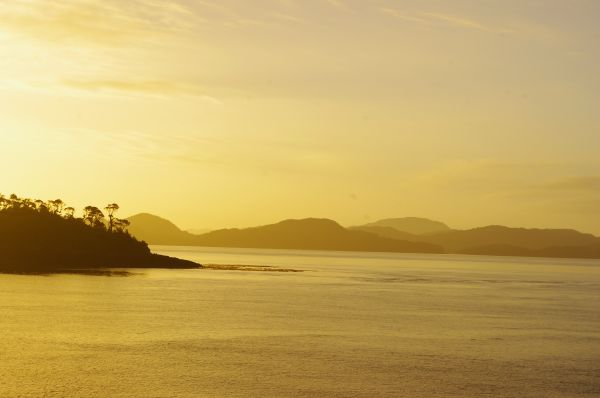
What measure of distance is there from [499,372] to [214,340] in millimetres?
25770

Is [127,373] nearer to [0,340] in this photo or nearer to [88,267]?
[0,340]

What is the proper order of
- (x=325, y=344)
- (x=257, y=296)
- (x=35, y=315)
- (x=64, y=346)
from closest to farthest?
1. (x=64, y=346)
2. (x=325, y=344)
3. (x=35, y=315)
4. (x=257, y=296)

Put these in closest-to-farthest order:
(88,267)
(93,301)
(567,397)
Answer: (567,397) → (93,301) → (88,267)

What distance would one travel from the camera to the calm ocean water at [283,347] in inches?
1901

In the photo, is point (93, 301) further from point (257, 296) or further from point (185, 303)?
point (257, 296)

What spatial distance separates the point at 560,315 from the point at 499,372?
170 ft

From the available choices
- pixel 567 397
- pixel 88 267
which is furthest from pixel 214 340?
pixel 88 267

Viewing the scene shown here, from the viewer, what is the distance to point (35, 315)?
81125 mm

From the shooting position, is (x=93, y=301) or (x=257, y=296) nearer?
(x=93, y=301)

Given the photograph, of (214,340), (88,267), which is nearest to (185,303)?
(214,340)

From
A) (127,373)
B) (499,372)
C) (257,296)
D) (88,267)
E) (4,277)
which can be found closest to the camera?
(127,373)

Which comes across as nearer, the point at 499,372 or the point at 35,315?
the point at 499,372

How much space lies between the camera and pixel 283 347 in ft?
209

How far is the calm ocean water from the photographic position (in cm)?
4828
